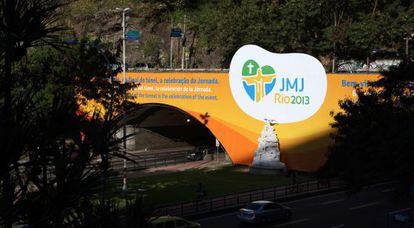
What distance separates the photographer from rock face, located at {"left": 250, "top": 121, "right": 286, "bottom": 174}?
42750 millimetres

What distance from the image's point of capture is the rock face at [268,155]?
140 ft

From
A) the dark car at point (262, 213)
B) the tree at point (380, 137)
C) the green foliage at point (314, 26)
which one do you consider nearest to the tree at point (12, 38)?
the tree at point (380, 137)

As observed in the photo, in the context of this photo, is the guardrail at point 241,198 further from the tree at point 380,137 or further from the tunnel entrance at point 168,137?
the tunnel entrance at point 168,137

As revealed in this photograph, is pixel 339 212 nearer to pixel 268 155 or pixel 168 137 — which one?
pixel 268 155

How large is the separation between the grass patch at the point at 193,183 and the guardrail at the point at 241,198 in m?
1.69

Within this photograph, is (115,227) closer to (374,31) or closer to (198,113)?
(198,113)

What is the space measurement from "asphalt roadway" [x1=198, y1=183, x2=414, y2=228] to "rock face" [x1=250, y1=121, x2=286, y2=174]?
21.4 ft

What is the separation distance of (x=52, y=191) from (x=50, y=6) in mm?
1864

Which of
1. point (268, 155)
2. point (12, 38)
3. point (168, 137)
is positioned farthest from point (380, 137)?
point (168, 137)

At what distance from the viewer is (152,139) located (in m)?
59.4

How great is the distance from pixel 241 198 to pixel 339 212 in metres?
5.60

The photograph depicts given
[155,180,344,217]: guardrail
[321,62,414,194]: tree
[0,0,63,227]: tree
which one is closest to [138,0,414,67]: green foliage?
[155,180,344,217]: guardrail

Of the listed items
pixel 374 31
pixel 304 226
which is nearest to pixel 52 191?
pixel 304 226

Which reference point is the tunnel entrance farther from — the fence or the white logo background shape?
the white logo background shape
